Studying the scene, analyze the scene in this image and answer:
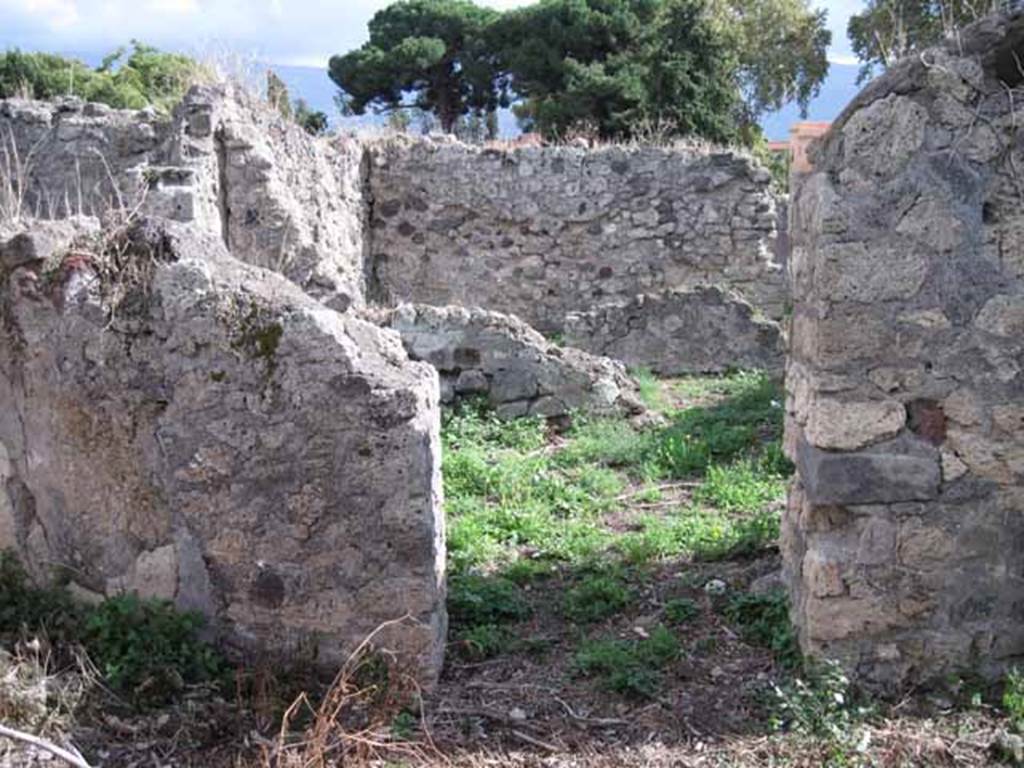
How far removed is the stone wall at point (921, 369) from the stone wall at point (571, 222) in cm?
915

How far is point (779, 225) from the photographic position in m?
13.5

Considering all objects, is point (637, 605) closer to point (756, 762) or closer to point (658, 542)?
point (658, 542)

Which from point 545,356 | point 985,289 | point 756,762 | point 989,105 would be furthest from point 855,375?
point 545,356

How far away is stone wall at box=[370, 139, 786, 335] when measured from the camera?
504 inches

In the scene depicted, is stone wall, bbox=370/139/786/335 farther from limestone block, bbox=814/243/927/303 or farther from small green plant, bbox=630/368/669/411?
limestone block, bbox=814/243/927/303

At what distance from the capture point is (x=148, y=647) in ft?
12.1

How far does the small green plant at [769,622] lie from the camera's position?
3.99 metres

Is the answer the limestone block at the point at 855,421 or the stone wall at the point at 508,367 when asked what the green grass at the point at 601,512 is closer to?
the stone wall at the point at 508,367

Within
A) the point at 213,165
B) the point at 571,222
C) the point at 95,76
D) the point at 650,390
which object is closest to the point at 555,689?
the point at 650,390

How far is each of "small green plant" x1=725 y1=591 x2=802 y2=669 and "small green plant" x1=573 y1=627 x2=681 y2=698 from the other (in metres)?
0.33

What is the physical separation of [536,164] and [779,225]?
123 inches

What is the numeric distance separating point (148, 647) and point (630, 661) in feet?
5.45

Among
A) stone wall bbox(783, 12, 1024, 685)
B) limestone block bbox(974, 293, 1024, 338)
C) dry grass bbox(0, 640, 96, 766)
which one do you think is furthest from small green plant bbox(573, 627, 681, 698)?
dry grass bbox(0, 640, 96, 766)

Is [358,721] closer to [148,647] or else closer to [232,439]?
[148,647]
